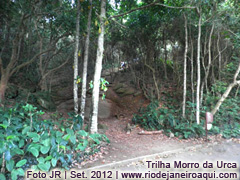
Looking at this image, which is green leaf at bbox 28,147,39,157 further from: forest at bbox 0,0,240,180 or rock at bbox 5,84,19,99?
rock at bbox 5,84,19,99

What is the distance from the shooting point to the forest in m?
5.37

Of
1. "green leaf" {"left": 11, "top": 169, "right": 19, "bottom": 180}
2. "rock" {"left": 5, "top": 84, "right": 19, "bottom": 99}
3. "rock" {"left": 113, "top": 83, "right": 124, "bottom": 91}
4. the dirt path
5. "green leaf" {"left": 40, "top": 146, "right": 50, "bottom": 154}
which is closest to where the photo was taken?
"green leaf" {"left": 11, "top": 169, "right": 19, "bottom": 180}

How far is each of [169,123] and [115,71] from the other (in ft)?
23.3

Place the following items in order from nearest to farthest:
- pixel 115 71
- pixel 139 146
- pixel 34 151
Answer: pixel 34 151 < pixel 139 146 < pixel 115 71

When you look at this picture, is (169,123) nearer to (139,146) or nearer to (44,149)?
(139,146)

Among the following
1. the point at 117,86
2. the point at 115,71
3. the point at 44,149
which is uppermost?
the point at 115,71

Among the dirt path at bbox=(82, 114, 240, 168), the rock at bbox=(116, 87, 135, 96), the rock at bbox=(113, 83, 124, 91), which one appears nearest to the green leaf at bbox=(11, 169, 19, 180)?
the dirt path at bbox=(82, 114, 240, 168)

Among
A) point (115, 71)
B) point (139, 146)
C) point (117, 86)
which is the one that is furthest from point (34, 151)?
point (115, 71)

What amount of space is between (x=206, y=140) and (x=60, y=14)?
8.39 m

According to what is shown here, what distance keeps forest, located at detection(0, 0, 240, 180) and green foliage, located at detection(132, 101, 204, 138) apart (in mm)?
43

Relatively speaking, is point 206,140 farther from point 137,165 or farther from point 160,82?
point 160,82

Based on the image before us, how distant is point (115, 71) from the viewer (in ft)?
45.8

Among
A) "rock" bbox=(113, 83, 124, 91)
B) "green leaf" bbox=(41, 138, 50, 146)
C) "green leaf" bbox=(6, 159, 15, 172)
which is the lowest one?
"green leaf" bbox=(6, 159, 15, 172)

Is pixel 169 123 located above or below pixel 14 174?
above
